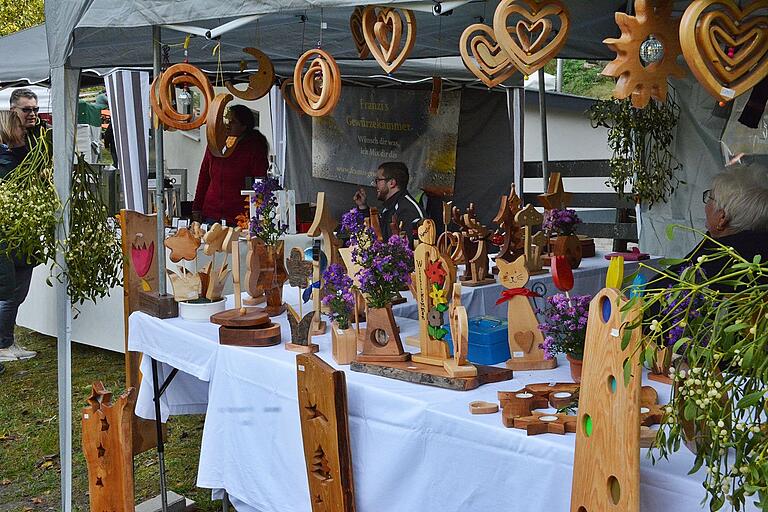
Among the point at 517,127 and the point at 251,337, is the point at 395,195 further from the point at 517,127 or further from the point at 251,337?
the point at 517,127

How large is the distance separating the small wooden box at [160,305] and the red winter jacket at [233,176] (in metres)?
2.10

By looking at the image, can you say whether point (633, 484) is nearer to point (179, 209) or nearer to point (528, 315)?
point (528, 315)

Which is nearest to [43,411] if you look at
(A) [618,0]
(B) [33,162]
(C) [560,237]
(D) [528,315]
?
(B) [33,162]

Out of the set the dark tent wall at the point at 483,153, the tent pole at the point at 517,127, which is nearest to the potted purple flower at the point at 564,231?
the tent pole at the point at 517,127

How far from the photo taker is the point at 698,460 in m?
1.23

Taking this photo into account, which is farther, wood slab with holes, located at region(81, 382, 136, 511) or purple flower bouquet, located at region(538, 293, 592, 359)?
wood slab with holes, located at region(81, 382, 136, 511)

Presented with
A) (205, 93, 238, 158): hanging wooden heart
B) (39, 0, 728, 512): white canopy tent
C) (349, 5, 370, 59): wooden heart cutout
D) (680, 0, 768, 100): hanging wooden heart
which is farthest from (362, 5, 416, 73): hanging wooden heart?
(680, 0, 768, 100): hanging wooden heart

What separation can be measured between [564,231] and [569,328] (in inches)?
72.0

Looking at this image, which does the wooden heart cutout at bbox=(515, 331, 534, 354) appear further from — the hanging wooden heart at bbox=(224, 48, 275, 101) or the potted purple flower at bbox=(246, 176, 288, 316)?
the hanging wooden heart at bbox=(224, 48, 275, 101)

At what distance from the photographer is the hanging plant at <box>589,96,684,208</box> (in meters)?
4.64

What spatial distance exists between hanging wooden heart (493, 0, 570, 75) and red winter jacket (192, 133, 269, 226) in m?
3.30

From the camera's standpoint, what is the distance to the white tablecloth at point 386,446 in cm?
172

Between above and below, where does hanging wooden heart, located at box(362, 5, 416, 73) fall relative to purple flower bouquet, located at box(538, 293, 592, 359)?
above

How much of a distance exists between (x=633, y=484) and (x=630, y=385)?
173mm
